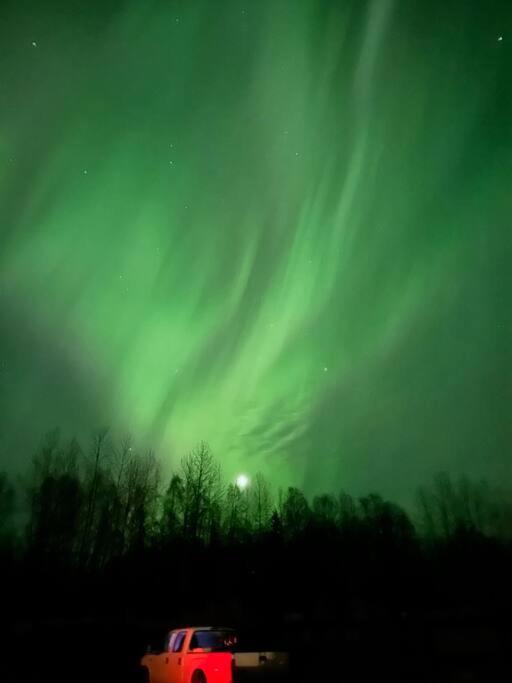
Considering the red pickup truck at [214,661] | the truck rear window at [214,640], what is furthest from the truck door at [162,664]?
the truck rear window at [214,640]

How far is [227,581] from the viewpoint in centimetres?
5712

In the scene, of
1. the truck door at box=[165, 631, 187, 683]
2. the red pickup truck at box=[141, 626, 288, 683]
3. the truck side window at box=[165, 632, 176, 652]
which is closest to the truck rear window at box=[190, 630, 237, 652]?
the red pickup truck at box=[141, 626, 288, 683]

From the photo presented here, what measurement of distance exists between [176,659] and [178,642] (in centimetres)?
49

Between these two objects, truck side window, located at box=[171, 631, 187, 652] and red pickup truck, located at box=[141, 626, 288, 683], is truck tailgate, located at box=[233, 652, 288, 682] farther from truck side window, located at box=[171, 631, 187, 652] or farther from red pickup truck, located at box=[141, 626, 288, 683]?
truck side window, located at box=[171, 631, 187, 652]

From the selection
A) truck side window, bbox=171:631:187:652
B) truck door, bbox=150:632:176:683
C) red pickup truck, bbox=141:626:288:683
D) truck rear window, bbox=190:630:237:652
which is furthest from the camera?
truck door, bbox=150:632:176:683

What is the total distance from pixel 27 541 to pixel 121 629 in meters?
24.3

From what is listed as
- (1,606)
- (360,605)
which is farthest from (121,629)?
(360,605)

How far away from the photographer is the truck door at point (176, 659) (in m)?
13.2

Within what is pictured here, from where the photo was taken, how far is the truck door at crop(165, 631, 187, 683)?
43.5ft

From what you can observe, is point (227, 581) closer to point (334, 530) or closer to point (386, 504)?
point (334, 530)

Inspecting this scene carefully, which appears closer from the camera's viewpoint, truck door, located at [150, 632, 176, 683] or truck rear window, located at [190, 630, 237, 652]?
truck rear window, located at [190, 630, 237, 652]

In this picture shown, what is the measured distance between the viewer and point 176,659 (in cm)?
1357

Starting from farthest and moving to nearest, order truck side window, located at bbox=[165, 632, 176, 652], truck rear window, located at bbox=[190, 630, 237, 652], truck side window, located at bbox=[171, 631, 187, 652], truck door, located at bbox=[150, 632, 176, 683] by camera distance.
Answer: truck side window, located at bbox=[165, 632, 176, 652] < truck door, located at bbox=[150, 632, 176, 683] < truck side window, located at bbox=[171, 631, 187, 652] < truck rear window, located at bbox=[190, 630, 237, 652]

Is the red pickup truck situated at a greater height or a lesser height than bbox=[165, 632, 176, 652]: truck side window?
lesser
